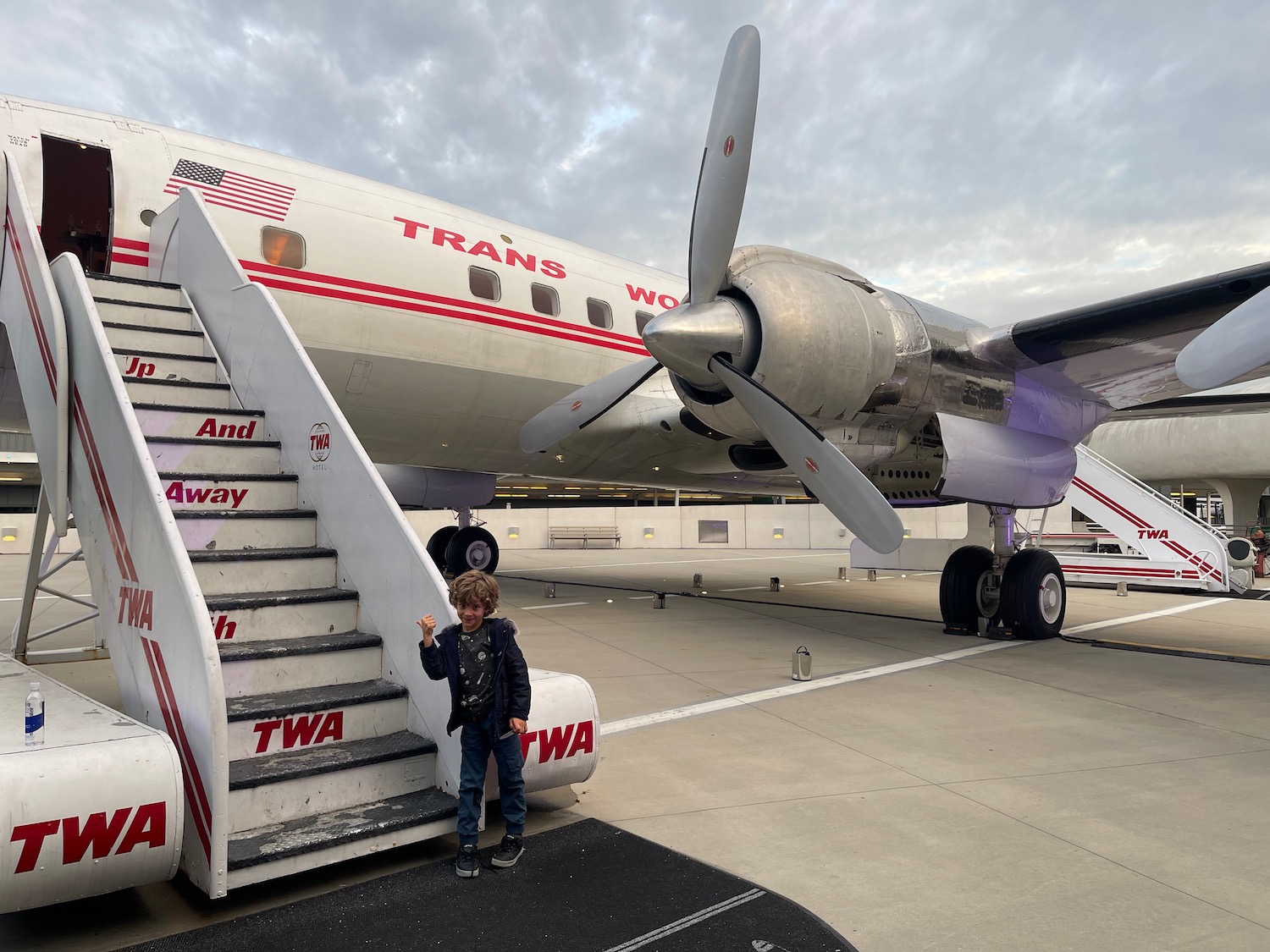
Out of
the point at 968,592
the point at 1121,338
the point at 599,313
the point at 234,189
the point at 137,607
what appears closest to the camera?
the point at 137,607

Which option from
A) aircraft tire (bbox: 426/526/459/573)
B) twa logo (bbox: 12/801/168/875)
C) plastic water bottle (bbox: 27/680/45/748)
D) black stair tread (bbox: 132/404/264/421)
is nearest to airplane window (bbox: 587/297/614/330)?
aircraft tire (bbox: 426/526/459/573)

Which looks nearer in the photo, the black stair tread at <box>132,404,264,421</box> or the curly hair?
the curly hair

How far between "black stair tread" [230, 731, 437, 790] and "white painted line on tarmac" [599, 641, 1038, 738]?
118 cm

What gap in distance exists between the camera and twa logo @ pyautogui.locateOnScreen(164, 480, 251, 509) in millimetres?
4266

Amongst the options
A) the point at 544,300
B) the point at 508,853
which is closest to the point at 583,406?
the point at 544,300

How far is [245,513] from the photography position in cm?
428

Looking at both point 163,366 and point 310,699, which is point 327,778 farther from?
point 163,366

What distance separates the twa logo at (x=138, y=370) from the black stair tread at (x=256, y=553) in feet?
5.69

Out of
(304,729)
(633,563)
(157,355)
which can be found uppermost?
(157,355)

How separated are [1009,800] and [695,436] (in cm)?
649

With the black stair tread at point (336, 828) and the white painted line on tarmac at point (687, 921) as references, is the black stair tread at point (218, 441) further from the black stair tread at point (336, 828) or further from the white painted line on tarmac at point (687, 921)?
the white painted line on tarmac at point (687, 921)

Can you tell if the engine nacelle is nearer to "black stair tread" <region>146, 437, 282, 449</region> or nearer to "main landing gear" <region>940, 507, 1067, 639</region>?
"main landing gear" <region>940, 507, 1067, 639</region>

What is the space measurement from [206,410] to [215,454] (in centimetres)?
43

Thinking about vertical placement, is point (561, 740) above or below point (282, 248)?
below
